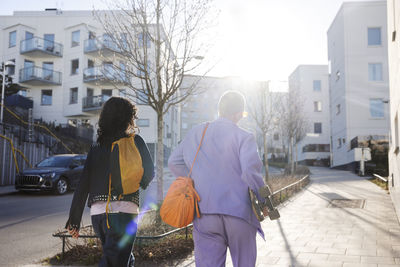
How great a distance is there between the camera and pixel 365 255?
539cm

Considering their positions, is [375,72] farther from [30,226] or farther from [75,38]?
[30,226]

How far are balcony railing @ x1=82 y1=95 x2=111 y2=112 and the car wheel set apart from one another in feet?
64.6

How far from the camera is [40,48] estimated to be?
35.2 m

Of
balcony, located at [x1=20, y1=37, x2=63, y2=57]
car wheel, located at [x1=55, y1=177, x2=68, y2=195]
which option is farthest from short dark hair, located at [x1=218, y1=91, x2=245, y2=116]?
balcony, located at [x1=20, y1=37, x2=63, y2=57]

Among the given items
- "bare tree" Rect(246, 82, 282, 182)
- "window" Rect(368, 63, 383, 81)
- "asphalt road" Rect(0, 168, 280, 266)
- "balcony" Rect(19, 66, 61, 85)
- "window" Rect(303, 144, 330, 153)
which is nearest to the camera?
"asphalt road" Rect(0, 168, 280, 266)

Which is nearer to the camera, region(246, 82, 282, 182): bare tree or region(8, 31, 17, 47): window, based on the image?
region(246, 82, 282, 182): bare tree

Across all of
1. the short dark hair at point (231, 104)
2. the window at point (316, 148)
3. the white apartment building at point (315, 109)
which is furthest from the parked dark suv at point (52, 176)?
the white apartment building at point (315, 109)

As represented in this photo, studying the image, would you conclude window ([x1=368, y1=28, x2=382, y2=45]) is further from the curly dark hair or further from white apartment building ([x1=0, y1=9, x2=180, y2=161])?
the curly dark hair

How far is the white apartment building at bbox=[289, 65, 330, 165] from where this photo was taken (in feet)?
168

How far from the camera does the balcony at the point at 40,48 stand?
3512 cm

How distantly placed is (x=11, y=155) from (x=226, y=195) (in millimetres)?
17445

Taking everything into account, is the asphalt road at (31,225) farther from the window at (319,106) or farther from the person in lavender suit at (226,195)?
the window at (319,106)

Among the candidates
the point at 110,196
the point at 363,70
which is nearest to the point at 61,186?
the point at 110,196

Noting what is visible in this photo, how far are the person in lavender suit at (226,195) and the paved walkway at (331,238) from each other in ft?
7.98
